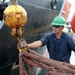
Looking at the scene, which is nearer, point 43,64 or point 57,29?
point 43,64

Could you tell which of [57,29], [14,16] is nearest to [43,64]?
[14,16]

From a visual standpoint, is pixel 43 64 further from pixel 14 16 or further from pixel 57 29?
pixel 57 29

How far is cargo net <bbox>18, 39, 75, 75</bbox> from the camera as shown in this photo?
211 centimetres

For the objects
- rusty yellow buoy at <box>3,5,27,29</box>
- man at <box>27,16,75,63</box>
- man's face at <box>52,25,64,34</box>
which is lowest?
man at <box>27,16,75,63</box>

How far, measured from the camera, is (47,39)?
322 centimetres

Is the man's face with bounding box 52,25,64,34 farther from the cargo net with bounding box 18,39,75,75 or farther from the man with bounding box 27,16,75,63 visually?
the cargo net with bounding box 18,39,75,75

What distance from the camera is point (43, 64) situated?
225 centimetres

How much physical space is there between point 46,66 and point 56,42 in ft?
3.27

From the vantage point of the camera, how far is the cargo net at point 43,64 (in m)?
2.11

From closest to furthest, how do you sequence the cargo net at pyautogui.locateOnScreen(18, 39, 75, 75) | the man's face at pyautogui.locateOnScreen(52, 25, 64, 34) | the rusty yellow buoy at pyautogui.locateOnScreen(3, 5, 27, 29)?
the cargo net at pyautogui.locateOnScreen(18, 39, 75, 75), the rusty yellow buoy at pyautogui.locateOnScreen(3, 5, 27, 29), the man's face at pyautogui.locateOnScreen(52, 25, 64, 34)

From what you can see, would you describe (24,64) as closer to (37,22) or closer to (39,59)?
(39,59)

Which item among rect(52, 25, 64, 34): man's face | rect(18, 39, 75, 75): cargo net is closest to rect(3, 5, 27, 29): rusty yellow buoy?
rect(18, 39, 75, 75): cargo net

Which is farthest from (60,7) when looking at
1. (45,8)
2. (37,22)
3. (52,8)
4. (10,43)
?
(10,43)

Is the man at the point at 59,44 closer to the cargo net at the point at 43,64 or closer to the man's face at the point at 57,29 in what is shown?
the man's face at the point at 57,29
